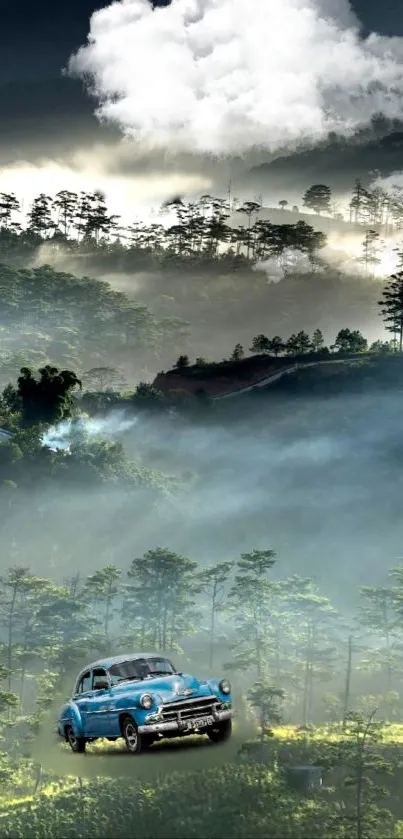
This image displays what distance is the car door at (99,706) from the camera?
27.8 meters

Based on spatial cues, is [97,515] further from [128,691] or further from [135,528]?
[128,691]

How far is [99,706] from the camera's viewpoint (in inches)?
1110

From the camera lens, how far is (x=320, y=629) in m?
146

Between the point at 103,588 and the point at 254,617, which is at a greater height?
the point at 103,588

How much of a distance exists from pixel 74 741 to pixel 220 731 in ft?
20.9

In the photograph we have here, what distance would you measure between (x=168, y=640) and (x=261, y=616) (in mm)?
15373

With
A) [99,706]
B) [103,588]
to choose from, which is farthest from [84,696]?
[103,588]

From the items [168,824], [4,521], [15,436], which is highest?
[15,436]

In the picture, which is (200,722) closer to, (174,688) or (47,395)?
(174,688)

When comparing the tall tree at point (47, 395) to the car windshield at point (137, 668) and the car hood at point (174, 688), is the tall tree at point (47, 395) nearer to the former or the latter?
the car windshield at point (137, 668)

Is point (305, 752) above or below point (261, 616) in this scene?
below

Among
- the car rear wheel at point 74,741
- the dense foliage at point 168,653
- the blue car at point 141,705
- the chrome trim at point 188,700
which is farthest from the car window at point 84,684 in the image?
the dense foliage at point 168,653

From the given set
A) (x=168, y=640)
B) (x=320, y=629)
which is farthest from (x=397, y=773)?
(x=168, y=640)

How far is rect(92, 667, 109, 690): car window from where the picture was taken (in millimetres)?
28467
